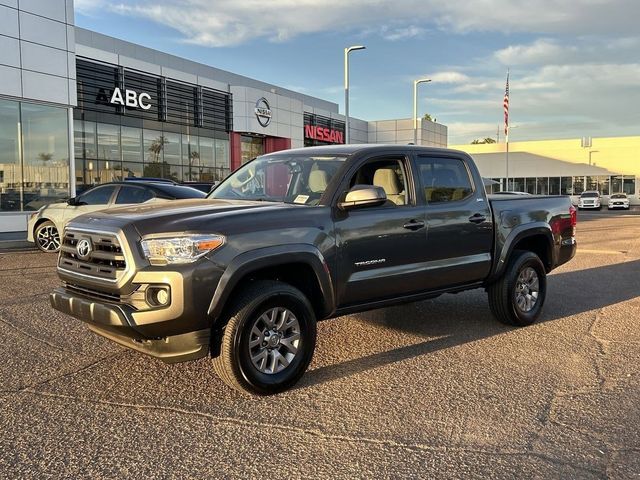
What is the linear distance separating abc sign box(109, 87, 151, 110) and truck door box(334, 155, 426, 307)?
73.9 ft

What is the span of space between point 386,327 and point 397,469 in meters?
3.13

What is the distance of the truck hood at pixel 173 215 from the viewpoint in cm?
402

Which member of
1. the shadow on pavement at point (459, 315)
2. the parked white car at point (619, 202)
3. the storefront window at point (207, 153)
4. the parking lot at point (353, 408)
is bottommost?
the parking lot at point (353, 408)

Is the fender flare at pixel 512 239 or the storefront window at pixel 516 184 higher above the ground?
the storefront window at pixel 516 184

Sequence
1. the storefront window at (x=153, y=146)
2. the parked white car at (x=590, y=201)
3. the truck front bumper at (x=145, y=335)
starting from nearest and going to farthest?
1. the truck front bumper at (x=145, y=335)
2. the storefront window at (x=153, y=146)
3. the parked white car at (x=590, y=201)

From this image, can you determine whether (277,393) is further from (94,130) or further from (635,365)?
(94,130)

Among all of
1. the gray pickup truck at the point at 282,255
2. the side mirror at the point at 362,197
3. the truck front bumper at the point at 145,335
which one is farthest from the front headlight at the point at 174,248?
the side mirror at the point at 362,197

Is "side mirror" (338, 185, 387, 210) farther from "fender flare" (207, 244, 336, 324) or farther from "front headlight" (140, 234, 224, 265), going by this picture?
"front headlight" (140, 234, 224, 265)

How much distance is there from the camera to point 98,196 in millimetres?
12273

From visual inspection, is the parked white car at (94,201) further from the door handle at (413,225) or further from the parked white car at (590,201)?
the parked white car at (590,201)

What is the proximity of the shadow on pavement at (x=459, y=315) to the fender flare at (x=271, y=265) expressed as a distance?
71cm

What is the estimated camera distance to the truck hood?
158 inches

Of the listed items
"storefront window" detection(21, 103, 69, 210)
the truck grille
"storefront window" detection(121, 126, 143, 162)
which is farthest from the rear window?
"storefront window" detection(121, 126, 143, 162)

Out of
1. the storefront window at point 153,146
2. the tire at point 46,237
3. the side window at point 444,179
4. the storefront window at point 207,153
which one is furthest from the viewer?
the storefront window at point 207,153
